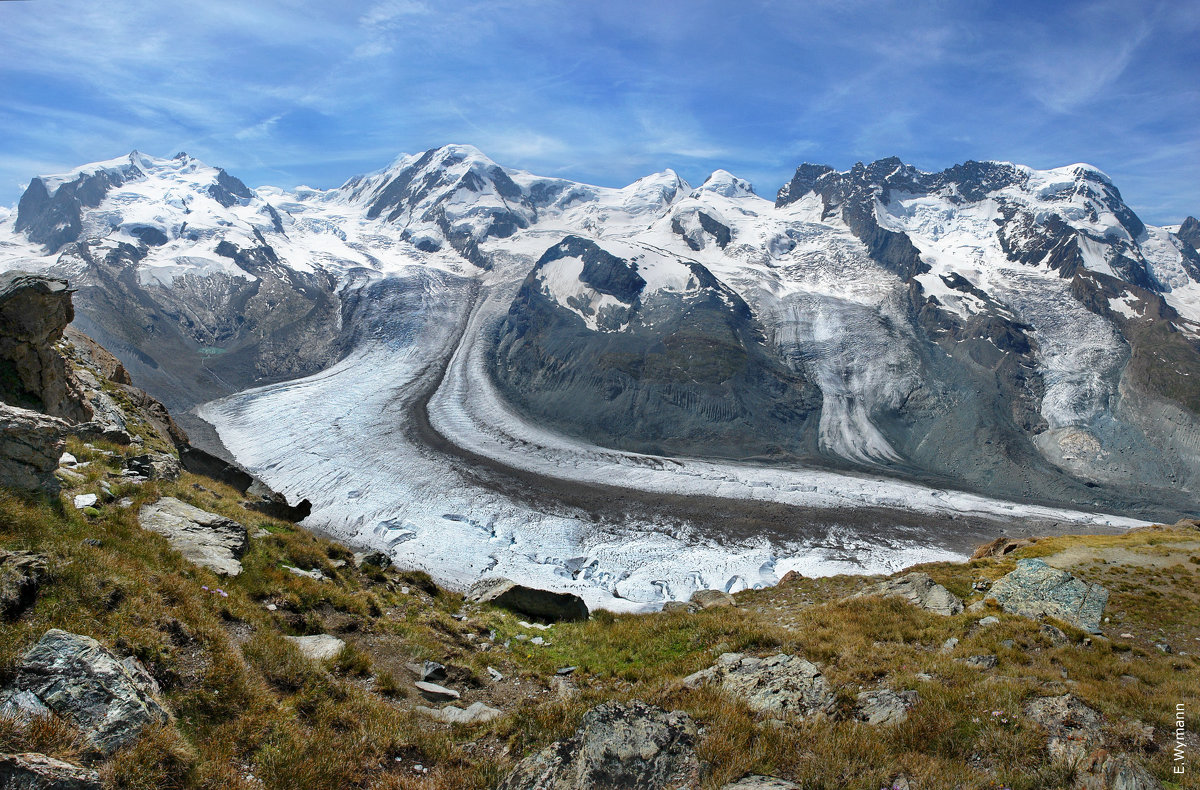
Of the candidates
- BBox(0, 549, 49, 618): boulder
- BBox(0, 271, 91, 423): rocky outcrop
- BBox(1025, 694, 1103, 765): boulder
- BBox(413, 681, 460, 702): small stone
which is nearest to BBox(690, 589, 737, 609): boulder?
BBox(1025, 694, 1103, 765): boulder

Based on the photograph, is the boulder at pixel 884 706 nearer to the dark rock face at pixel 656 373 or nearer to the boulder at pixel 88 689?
the boulder at pixel 88 689

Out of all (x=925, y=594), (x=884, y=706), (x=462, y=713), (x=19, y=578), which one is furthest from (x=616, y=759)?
(x=925, y=594)

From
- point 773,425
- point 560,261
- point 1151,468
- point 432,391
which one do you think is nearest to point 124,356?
point 432,391

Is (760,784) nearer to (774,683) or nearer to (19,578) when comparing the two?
(774,683)

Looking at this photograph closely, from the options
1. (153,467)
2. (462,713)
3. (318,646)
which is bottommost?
(462,713)

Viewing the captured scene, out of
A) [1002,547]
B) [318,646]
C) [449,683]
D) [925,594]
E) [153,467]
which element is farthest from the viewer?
[1002,547]

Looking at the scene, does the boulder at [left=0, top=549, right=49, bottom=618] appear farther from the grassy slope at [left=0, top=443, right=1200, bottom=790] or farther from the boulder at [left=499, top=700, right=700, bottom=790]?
the boulder at [left=499, top=700, right=700, bottom=790]
